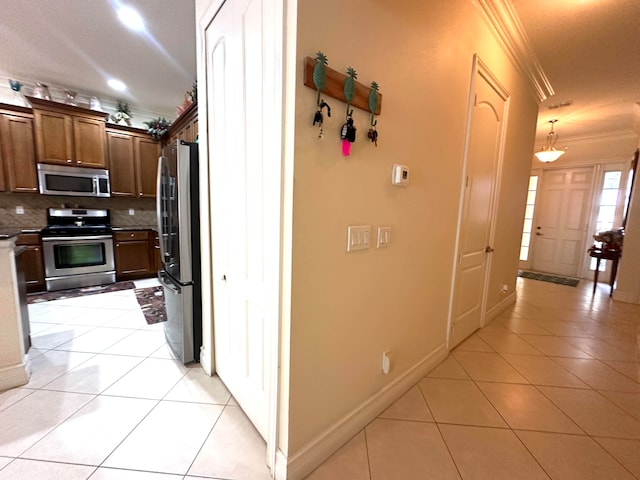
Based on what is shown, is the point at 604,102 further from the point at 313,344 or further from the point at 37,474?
the point at 37,474

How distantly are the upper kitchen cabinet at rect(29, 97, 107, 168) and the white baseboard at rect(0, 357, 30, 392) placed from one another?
3.08 metres

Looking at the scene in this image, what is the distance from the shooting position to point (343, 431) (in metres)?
1.43

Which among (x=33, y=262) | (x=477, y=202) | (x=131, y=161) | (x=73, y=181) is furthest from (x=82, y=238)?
(x=477, y=202)

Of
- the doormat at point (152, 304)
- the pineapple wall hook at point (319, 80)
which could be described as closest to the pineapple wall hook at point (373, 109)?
the pineapple wall hook at point (319, 80)

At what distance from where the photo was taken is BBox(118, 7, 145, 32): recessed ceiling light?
229cm

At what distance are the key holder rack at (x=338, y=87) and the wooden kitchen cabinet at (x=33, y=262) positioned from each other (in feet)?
14.6

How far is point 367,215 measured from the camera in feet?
4.47

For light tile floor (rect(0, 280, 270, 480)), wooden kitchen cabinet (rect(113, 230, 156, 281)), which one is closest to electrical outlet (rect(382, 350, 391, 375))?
light tile floor (rect(0, 280, 270, 480))

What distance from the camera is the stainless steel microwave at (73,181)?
3594mm

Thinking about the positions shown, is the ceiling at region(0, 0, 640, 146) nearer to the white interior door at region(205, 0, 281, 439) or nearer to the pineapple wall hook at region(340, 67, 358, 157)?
the white interior door at region(205, 0, 281, 439)

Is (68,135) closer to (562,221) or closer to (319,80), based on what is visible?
(319,80)

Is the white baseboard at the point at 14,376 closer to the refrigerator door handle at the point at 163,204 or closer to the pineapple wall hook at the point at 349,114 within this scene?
A: the refrigerator door handle at the point at 163,204

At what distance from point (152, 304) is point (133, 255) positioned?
4.57 feet

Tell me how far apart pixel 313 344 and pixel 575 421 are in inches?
71.1
